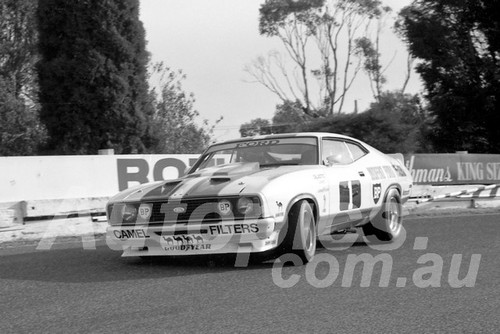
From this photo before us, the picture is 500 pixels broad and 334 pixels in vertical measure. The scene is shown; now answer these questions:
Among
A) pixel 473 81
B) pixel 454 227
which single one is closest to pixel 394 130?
pixel 473 81

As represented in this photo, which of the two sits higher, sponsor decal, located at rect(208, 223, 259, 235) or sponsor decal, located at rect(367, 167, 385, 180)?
sponsor decal, located at rect(367, 167, 385, 180)

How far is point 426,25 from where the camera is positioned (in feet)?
102

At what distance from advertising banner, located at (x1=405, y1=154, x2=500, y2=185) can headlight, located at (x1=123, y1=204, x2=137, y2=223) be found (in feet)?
30.1

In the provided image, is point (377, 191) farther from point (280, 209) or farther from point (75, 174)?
point (75, 174)

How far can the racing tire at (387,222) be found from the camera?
26.9 ft

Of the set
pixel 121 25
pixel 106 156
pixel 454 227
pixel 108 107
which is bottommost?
pixel 454 227

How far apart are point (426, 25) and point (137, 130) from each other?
17.6m

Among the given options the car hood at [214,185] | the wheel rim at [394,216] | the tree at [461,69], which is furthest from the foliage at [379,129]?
the car hood at [214,185]

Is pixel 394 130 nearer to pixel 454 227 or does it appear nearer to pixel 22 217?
pixel 454 227

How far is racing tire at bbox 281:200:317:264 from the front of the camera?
242 inches

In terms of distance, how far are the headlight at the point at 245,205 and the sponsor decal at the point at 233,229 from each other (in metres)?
0.12

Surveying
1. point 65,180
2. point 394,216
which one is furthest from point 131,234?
point 65,180

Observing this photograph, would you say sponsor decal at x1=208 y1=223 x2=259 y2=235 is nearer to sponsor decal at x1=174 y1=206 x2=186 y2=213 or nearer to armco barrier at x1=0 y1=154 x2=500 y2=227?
sponsor decal at x1=174 y1=206 x2=186 y2=213

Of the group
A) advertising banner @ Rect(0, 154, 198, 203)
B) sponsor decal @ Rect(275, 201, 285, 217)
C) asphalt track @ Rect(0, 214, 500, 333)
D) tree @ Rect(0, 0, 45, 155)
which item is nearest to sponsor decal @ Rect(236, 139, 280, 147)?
asphalt track @ Rect(0, 214, 500, 333)
